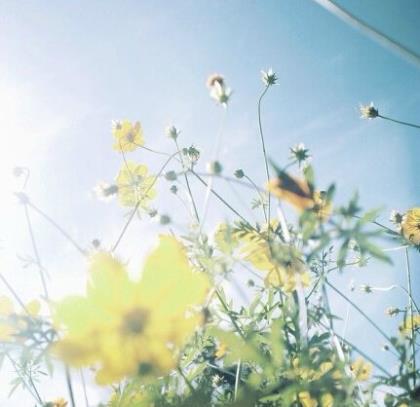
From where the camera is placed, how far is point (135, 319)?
1.87ft

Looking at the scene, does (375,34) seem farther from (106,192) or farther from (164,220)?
(106,192)

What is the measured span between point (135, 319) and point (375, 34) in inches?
38.5

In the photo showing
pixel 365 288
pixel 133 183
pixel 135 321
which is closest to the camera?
pixel 135 321

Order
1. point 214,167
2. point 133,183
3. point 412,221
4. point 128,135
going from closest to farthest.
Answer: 1. point 214,167
2. point 133,183
3. point 412,221
4. point 128,135

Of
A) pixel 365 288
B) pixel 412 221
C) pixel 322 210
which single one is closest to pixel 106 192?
pixel 322 210

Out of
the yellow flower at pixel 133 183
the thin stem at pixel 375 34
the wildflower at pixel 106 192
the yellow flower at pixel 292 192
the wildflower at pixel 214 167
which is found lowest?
the yellow flower at pixel 292 192

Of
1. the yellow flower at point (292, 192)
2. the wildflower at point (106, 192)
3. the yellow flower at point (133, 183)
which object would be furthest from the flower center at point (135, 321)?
the yellow flower at point (133, 183)

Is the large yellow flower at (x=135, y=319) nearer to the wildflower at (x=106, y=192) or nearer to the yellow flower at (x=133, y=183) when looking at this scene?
the wildflower at (x=106, y=192)

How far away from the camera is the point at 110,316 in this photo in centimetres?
58

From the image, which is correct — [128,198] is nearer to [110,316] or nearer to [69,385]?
[69,385]

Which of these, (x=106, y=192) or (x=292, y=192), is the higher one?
(x=106, y=192)

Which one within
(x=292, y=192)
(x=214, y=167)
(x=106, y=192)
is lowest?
(x=292, y=192)

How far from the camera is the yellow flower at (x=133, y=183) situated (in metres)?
1.68

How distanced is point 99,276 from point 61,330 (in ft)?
1.02
